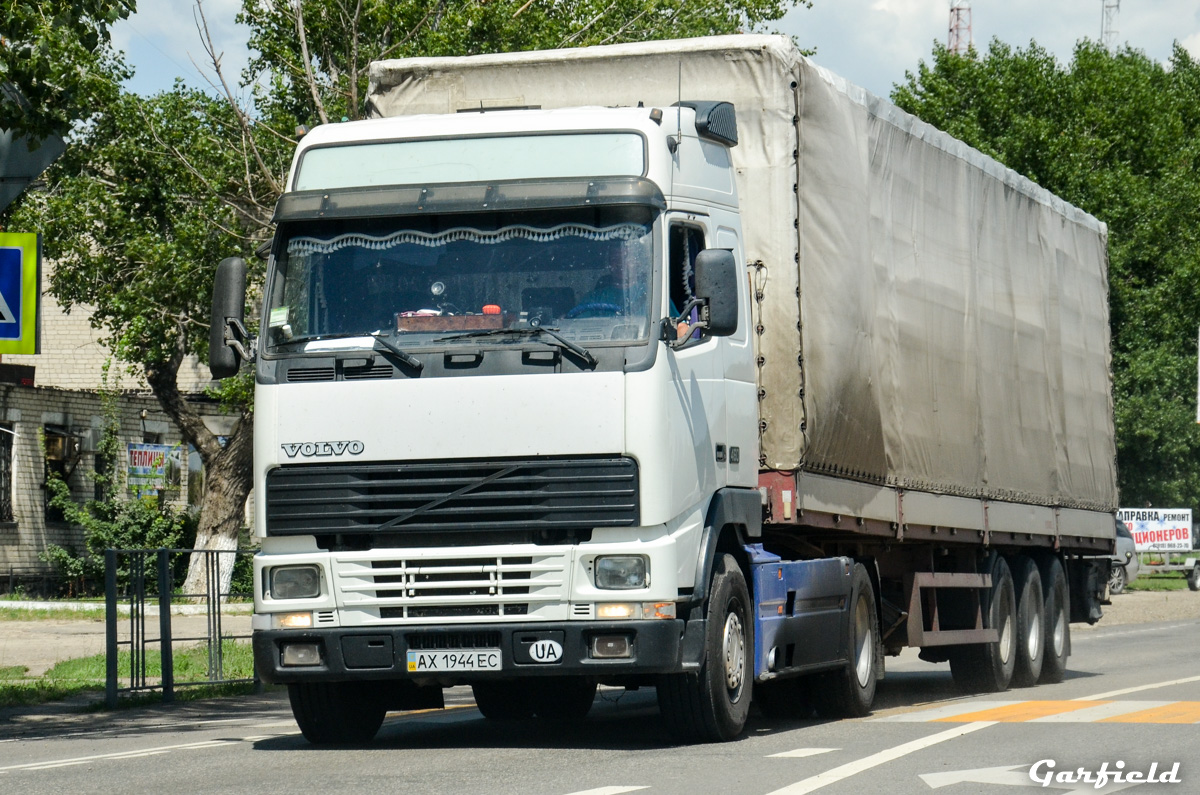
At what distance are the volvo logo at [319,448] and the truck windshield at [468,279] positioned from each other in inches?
22.4

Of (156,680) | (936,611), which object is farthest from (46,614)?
(936,611)

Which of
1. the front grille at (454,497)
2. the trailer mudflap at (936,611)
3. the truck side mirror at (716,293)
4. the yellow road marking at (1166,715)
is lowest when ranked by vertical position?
the yellow road marking at (1166,715)

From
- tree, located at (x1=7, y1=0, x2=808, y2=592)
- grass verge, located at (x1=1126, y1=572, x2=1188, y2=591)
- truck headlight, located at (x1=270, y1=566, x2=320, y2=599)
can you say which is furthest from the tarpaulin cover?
grass verge, located at (x1=1126, y1=572, x2=1188, y2=591)

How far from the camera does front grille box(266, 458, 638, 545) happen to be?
9711 mm

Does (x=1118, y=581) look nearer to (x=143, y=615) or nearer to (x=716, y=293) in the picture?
(x=143, y=615)

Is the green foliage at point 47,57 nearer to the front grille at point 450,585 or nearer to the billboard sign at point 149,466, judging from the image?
the front grille at point 450,585

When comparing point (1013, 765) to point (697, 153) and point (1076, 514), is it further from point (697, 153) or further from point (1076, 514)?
point (1076, 514)

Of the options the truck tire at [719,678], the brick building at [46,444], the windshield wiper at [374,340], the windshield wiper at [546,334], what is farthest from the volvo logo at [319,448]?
the brick building at [46,444]

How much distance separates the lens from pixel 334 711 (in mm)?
11000

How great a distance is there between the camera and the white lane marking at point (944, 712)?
1248cm

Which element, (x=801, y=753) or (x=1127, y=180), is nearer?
(x=801, y=753)

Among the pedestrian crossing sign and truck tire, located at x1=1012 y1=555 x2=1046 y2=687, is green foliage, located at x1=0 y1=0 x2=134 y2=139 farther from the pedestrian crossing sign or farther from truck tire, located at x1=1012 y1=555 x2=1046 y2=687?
truck tire, located at x1=1012 y1=555 x2=1046 y2=687

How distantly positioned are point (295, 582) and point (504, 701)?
3020 mm

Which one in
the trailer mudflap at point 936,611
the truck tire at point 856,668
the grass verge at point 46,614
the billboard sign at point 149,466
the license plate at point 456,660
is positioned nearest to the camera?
the license plate at point 456,660
